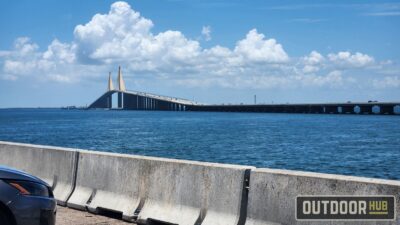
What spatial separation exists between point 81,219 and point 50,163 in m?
2.02

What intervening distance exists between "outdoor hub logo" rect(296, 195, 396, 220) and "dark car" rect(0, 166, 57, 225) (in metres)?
2.86

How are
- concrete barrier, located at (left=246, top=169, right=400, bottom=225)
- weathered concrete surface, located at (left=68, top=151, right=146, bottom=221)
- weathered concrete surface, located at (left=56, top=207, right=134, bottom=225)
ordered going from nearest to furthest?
concrete barrier, located at (left=246, top=169, right=400, bottom=225) → weathered concrete surface, located at (left=56, top=207, right=134, bottom=225) → weathered concrete surface, located at (left=68, top=151, right=146, bottom=221)

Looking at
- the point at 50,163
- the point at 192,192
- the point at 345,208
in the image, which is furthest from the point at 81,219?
the point at 345,208

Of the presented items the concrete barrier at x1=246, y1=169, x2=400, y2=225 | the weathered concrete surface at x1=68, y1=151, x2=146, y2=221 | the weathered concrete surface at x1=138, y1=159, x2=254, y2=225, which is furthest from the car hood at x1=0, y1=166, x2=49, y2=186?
the concrete barrier at x1=246, y1=169, x2=400, y2=225

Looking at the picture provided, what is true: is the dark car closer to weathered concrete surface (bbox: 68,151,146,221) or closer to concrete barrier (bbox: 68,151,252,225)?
concrete barrier (bbox: 68,151,252,225)

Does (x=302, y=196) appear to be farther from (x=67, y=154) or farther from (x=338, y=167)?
(x=338, y=167)

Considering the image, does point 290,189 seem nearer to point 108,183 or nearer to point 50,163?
point 108,183

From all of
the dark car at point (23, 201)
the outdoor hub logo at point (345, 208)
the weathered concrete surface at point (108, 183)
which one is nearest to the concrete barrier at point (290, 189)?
the outdoor hub logo at point (345, 208)

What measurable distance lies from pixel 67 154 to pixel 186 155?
3105 cm

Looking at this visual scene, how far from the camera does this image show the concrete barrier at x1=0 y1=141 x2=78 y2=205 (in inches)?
384

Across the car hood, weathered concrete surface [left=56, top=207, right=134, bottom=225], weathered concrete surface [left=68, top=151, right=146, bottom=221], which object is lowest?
weathered concrete surface [left=56, top=207, right=134, bottom=225]

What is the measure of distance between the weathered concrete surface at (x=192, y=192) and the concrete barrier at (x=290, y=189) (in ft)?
0.95

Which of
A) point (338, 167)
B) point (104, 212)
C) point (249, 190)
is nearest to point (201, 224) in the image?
point (249, 190)

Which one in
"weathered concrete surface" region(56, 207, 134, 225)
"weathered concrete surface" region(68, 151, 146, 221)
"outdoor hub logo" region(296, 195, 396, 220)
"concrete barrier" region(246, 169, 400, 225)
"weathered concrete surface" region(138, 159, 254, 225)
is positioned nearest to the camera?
"outdoor hub logo" region(296, 195, 396, 220)
